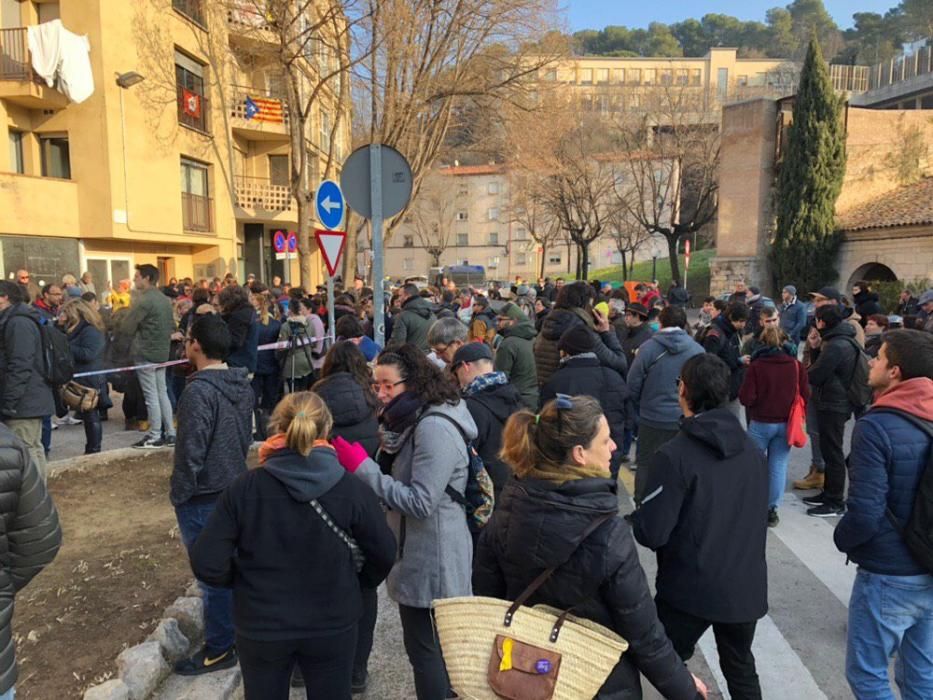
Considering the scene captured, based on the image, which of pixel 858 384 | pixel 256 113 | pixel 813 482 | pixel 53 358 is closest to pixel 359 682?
pixel 53 358

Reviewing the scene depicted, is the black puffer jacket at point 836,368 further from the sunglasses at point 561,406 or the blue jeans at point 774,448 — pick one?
the sunglasses at point 561,406

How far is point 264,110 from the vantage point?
2412cm

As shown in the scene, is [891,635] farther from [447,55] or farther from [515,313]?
[447,55]

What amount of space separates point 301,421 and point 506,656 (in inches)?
43.4

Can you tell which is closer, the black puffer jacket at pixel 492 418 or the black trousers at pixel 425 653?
the black trousers at pixel 425 653

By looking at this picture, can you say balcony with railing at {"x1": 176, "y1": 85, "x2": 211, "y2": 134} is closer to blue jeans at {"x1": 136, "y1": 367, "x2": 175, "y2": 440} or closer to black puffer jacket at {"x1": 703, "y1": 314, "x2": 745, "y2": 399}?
blue jeans at {"x1": 136, "y1": 367, "x2": 175, "y2": 440}

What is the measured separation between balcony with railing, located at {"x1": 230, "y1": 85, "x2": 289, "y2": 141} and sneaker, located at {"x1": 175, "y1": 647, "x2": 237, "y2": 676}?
23064 millimetres

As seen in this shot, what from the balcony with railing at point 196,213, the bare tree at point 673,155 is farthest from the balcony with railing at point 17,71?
the bare tree at point 673,155

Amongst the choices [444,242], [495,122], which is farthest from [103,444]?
[444,242]

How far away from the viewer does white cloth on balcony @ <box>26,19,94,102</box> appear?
16.6 meters

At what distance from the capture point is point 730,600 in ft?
8.90

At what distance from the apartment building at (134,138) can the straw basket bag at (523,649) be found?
669 inches

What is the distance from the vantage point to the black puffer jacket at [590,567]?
1970 millimetres

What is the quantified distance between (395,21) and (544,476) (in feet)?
52.0
